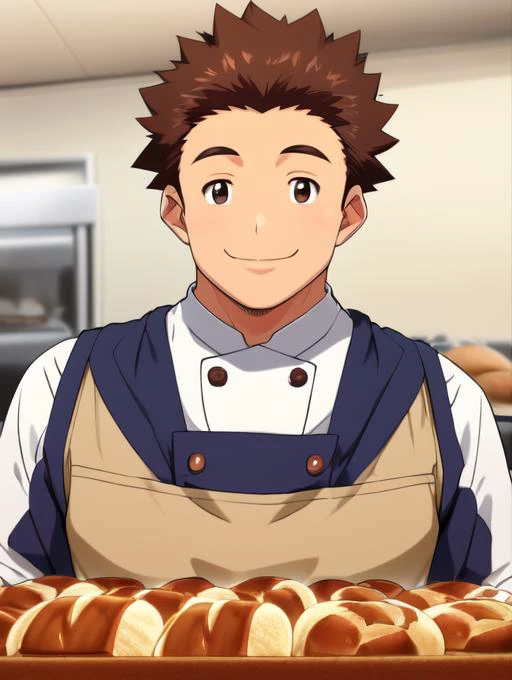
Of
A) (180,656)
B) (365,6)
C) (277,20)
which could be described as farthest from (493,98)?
(180,656)

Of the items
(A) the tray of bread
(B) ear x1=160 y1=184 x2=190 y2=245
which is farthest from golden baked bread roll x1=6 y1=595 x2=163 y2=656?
(B) ear x1=160 y1=184 x2=190 y2=245

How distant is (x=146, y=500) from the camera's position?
1384 mm

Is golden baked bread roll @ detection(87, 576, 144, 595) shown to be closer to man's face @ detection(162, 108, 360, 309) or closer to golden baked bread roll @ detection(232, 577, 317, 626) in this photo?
golden baked bread roll @ detection(232, 577, 317, 626)

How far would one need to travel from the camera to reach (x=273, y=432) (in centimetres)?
140

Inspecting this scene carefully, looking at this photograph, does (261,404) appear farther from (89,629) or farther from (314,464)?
(89,629)

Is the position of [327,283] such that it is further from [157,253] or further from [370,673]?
[370,673]

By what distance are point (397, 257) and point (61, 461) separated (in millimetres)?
871

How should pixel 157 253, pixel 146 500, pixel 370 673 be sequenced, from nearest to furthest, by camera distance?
pixel 370 673 → pixel 146 500 → pixel 157 253

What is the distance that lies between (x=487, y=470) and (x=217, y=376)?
61cm

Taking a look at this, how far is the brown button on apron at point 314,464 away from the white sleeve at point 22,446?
0.58 metres

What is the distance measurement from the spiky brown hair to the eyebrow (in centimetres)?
6

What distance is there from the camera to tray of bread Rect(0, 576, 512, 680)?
4.09ft

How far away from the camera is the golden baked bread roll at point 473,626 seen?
1264mm

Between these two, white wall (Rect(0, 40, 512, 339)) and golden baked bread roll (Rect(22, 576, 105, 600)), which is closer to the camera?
golden baked bread roll (Rect(22, 576, 105, 600))
